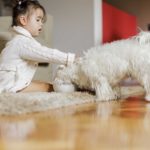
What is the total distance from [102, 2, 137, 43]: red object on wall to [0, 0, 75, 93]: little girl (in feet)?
3.66

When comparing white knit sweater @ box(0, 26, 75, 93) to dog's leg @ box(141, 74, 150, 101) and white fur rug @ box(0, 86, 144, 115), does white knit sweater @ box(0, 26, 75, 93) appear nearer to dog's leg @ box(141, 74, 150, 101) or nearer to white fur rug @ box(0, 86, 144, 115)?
white fur rug @ box(0, 86, 144, 115)

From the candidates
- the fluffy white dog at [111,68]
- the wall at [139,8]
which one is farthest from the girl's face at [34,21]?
the wall at [139,8]

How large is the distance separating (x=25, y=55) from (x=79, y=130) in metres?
0.83

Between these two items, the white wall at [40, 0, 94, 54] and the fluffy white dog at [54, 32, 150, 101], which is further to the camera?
the white wall at [40, 0, 94, 54]

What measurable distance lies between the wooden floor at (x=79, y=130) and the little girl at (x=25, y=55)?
1.31ft

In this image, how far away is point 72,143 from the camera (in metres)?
0.67

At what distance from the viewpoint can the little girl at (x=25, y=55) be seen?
1.55 metres

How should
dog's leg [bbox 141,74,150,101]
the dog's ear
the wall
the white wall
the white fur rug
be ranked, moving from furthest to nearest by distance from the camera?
1. the wall
2. the white wall
3. the dog's ear
4. dog's leg [bbox 141,74,150,101]
5. the white fur rug

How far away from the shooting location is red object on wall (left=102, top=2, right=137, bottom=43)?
2.78 metres

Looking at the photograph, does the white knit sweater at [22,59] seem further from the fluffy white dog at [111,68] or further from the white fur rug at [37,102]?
the white fur rug at [37,102]

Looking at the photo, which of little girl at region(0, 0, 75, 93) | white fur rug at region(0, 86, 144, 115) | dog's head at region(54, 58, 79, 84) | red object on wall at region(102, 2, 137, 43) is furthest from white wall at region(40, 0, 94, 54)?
white fur rug at region(0, 86, 144, 115)

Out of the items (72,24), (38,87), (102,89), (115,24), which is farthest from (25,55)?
(115,24)

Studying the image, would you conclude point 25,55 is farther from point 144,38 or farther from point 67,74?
point 144,38

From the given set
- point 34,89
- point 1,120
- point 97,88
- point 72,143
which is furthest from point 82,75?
point 72,143
